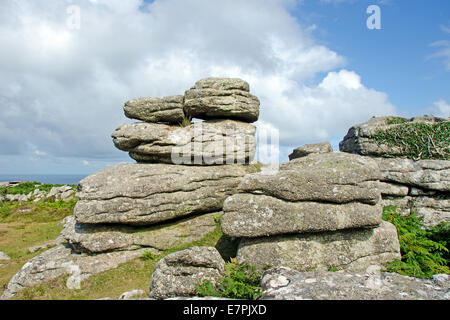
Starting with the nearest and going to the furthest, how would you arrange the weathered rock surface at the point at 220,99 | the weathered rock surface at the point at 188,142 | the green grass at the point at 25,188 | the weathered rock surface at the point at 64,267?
the weathered rock surface at the point at 64,267 → the weathered rock surface at the point at 188,142 → the weathered rock surface at the point at 220,99 → the green grass at the point at 25,188

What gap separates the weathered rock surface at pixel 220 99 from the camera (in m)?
18.3

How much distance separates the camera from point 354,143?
63.6 feet

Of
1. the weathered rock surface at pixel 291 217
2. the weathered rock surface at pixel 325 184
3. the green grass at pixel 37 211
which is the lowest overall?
the green grass at pixel 37 211

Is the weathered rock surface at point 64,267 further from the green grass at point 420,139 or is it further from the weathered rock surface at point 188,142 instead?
the green grass at point 420,139

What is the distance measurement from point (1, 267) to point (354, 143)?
88.7 ft

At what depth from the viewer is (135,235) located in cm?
1598

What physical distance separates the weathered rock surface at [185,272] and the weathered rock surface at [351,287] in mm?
2264

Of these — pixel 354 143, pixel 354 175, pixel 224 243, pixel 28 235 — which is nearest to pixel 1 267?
pixel 28 235

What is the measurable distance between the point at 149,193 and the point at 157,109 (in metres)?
6.45

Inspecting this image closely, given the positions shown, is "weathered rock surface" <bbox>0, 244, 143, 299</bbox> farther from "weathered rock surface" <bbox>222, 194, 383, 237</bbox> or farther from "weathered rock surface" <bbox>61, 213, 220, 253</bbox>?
"weathered rock surface" <bbox>222, 194, 383, 237</bbox>

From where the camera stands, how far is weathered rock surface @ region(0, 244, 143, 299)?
14.4 m

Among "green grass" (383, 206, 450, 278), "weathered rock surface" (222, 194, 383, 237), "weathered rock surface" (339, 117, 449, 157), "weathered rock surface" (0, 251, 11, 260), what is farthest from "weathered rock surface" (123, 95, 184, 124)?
"weathered rock surface" (0, 251, 11, 260)

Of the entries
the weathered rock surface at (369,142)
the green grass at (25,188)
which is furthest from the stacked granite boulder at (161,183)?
the green grass at (25,188)

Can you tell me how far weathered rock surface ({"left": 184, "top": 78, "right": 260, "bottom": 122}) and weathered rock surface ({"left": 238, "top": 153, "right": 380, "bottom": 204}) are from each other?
726 centimetres
